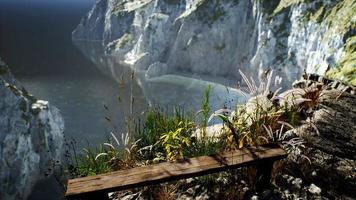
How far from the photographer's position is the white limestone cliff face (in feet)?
230

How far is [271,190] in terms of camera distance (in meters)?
5.13

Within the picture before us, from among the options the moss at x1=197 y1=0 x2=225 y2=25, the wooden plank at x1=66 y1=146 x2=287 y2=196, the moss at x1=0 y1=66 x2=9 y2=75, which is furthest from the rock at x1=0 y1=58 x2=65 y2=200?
the moss at x1=197 y1=0 x2=225 y2=25

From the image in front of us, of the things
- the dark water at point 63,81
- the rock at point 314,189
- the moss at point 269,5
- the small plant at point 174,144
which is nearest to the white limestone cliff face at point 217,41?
the moss at point 269,5

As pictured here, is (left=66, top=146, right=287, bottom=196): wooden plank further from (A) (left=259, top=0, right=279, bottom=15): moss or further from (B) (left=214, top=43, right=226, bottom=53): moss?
(B) (left=214, top=43, right=226, bottom=53): moss

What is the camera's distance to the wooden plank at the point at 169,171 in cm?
433

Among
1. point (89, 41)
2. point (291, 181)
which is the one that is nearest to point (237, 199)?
point (291, 181)

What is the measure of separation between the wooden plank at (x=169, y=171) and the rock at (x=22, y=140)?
3514 cm

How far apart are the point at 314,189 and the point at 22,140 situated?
43505mm

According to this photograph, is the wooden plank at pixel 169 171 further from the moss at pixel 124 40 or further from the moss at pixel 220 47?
the moss at pixel 124 40

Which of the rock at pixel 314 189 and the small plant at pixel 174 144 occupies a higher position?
the small plant at pixel 174 144

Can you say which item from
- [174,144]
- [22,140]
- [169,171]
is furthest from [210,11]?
[169,171]

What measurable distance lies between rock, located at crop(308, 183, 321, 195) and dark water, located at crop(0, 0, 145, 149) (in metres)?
36.5

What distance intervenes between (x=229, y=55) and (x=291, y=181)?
10015cm

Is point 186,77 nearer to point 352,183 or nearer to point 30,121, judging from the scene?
point 30,121
